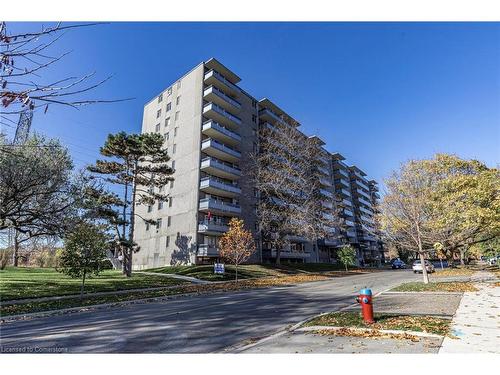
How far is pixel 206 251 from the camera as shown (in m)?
33.7

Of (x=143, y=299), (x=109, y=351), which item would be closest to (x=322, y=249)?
(x=143, y=299)

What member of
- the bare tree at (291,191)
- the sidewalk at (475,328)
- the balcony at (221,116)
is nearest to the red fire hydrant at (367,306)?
the sidewalk at (475,328)

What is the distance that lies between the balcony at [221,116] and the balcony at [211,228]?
14.5 metres

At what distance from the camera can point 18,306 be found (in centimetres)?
1350

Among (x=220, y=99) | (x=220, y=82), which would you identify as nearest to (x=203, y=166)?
(x=220, y=99)

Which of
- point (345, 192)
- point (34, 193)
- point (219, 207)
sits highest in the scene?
point (345, 192)

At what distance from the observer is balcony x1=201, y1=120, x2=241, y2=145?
1510 inches

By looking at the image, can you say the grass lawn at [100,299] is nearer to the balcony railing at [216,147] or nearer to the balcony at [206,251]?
the balcony at [206,251]

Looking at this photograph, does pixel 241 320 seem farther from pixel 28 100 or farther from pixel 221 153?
pixel 221 153

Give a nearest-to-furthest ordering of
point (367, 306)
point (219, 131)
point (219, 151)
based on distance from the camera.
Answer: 1. point (367, 306)
2. point (219, 151)
3. point (219, 131)

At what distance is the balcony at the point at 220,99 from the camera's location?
39688 mm

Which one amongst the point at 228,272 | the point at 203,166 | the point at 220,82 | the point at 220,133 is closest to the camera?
the point at 228,272

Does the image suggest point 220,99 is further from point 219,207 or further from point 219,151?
point 219,207

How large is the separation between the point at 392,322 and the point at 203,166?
3131 centimetres
